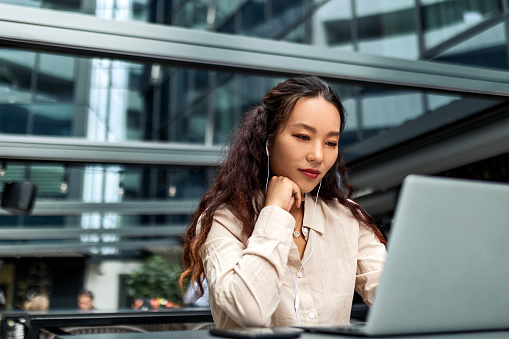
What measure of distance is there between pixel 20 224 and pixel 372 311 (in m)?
9.75

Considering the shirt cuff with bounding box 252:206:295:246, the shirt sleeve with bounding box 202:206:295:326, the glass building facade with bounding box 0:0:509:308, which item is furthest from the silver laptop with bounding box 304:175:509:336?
the glass building facade with bounding box 0:0:509:308

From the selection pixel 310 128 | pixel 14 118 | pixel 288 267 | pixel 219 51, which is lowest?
pixel 288 267

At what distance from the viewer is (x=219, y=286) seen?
3.89 feet

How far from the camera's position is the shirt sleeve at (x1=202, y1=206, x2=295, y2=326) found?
3.77 feet

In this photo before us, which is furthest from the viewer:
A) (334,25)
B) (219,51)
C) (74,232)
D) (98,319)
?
(74,232)

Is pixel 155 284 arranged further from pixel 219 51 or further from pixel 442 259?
pixel 442 259

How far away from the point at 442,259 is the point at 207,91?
32.4 ft

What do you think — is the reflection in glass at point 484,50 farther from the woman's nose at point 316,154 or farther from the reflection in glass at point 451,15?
the woman's nose at point 316,154

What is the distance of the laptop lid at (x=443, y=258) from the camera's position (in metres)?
0.81

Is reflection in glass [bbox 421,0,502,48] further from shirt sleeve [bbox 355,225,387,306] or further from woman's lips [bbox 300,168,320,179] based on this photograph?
woman's lips [bbox 300,168,320,179]

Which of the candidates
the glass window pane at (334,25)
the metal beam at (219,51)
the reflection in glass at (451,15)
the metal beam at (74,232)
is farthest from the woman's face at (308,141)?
the metal beam at (74,232)

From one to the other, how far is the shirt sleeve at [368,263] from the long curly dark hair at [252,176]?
0.03 m

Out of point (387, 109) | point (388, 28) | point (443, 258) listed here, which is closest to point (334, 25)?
point (388, 28)

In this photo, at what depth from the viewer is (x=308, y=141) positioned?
4.69 ft
